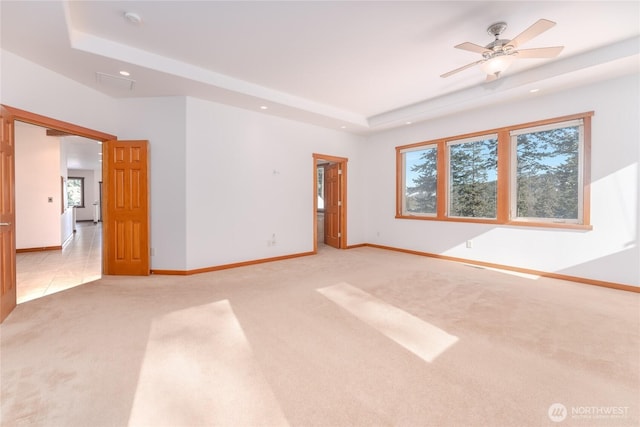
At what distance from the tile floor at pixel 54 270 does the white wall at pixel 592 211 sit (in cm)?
601

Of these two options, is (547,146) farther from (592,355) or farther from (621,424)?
(621,424)

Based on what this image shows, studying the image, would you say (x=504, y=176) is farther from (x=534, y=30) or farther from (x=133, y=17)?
(x=133, y=17)

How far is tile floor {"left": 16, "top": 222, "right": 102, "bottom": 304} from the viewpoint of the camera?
143 inches

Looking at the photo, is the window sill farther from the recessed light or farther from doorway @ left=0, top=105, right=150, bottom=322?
the recessed light

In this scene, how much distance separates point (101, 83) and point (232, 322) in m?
3.58

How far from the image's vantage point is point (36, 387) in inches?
69.0

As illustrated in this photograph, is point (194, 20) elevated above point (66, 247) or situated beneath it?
elevated above

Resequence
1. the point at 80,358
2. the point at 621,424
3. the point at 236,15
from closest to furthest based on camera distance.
→ 1. the point at 621,424
2. the point at 80,358
3. the point at 236,15

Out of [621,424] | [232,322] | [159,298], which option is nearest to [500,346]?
[621,424]

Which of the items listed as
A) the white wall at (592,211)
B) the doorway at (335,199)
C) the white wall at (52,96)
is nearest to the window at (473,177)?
the white wall at (592,211)

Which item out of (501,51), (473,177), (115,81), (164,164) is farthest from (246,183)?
(473,177)

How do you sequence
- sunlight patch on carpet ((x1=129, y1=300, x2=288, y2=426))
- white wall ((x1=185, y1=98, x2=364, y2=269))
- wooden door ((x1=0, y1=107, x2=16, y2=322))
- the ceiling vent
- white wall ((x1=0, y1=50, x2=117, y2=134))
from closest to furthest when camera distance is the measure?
sunlight patch on carpet ((x1=129, y1=300, x2=288, y2=426)) < wooden door ((x1=0, y1=107, x2=16, y2=322)) < white wall ((x1=0, y1=50, x2=117, y2=134)) < the ceiling vent < white wall ((x1=185, y1=98, x2=364, y2=269))

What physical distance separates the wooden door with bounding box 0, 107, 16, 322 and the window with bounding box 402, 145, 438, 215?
607 cm

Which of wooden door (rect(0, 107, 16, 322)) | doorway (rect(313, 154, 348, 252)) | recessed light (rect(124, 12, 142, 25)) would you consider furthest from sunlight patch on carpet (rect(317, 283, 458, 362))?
recessed light (rect(124, 12, 142, 25))
